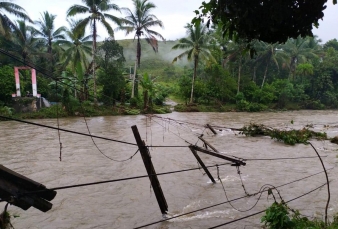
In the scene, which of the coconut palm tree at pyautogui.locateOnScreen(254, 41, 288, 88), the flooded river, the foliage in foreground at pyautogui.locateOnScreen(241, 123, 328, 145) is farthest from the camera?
the coconut palm tree at pyautogui.locateOnScreen(254, 41, 288, 88)

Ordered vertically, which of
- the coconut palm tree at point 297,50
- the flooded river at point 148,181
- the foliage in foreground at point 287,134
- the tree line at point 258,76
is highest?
the coconut palm tree at point 297,50

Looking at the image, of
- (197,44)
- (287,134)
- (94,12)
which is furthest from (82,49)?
(287,134)

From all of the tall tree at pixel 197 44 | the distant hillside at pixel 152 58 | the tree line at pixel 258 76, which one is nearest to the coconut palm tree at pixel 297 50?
the tree line at pixel 258 76

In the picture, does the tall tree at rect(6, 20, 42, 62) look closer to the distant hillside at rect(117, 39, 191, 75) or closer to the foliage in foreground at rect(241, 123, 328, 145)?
the foliage in foreground at rect(241, 123, 328, 145)

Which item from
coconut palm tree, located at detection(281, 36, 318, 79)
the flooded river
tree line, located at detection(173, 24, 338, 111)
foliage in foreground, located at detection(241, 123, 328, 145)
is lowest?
the flooded river

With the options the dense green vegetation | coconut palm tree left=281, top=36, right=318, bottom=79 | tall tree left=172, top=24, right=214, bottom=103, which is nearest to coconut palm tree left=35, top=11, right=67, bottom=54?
the dense green vegetation

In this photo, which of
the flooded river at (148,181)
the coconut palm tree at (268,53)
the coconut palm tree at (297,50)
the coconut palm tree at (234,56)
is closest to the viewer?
the flooded river at (148,181)

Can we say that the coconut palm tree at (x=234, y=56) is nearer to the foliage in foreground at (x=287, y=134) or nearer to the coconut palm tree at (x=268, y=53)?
the coconut palm tree at (x=268, y=53)

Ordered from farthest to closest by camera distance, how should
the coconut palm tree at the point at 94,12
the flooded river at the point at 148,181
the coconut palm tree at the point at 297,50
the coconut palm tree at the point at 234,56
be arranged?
the coconut palm tree at the point at 297,50 → the coconut palm tree at the point at 234,56 → the coconut palm tree at the point at 94,12 → the flooded river at the point at 148,181

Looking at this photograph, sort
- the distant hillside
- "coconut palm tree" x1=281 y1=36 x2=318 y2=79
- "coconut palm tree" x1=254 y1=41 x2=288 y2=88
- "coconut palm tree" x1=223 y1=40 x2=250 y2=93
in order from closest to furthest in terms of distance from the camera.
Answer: "coconut palm tree" x1=223 y1=40 x2=250 y2=93, "coconut palm tree" x1=254 y1=41 x2=288 y2=88, "coconut palm tree" x1=281 y1=36 x2=318 y2=79, the distant hillside

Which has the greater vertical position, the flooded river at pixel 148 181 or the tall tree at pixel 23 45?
the tall tree at pixel 23 45

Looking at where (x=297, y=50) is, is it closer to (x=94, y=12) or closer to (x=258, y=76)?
(x=258, y=76)

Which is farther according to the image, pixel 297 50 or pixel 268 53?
pixel 297 50

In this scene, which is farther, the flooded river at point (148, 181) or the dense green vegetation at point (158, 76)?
the dense green vegetation at point (158, 76)
